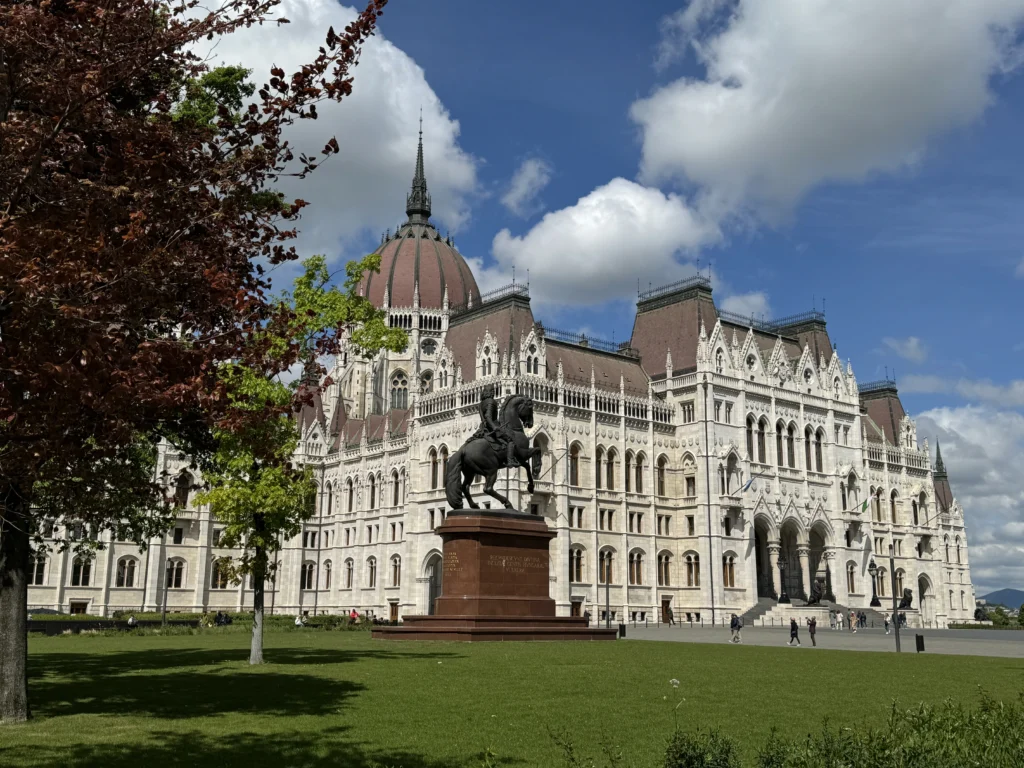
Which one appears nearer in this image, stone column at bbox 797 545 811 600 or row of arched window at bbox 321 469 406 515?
stone column at bbox 797 545 811 600

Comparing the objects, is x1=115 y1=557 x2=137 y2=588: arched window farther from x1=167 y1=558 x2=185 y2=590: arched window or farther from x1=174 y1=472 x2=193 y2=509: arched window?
x1=174 y1=472 x2=193 y2=509: arched window

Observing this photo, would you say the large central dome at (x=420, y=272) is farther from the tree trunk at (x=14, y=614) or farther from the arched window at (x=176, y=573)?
the tree trunk at (x=14, y=614)

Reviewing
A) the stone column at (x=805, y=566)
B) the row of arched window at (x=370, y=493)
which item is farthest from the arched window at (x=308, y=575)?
the stone column at (x=805, y=566)

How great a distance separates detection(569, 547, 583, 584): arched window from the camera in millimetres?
66938

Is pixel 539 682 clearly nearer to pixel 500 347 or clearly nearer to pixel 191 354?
pixel 191 354

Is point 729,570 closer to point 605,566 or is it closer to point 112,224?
point 605,566

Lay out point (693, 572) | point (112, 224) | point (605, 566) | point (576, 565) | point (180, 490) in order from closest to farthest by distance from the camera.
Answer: point (112, 224)
point (180, 490)
point (576, 565)
point (605, 566)
point (693, 572)

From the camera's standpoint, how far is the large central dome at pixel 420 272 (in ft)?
314

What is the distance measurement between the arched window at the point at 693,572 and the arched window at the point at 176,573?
4455cm

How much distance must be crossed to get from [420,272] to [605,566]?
40.8m

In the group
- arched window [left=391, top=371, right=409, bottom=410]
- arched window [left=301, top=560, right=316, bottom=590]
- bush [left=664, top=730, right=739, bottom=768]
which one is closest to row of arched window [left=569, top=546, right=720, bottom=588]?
arched window [left=301, top=560, right=316, bottom=590]

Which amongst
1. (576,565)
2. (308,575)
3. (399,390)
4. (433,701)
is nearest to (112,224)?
(433,701)

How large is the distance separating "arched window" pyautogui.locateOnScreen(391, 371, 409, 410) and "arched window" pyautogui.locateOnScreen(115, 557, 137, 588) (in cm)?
2717

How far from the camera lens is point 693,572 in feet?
238
